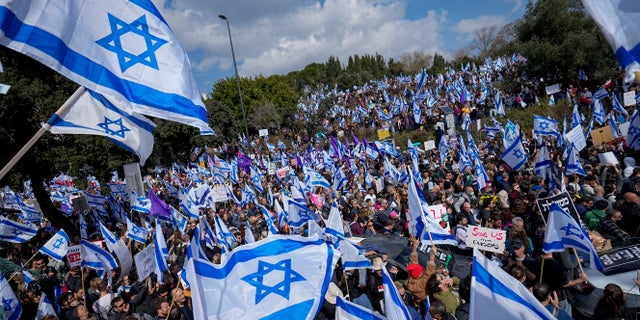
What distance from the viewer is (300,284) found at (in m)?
4.53

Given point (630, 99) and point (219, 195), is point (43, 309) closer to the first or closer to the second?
point (219, 195)

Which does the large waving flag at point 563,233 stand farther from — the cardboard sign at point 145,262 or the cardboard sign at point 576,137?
Result: the cardboard sign at point 576,137

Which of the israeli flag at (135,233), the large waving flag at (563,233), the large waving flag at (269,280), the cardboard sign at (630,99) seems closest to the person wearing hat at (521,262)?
the large waving flag at (563,233)

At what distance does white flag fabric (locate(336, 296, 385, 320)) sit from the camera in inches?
167

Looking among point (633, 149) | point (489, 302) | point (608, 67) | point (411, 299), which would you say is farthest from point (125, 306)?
point (608, 67)

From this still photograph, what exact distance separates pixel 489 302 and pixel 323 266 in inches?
73.4

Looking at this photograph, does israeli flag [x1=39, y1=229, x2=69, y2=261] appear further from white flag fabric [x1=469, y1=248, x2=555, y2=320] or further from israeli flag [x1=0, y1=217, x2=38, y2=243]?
white flag fabric [x1=469, y1=248, x2=555, y2=320]

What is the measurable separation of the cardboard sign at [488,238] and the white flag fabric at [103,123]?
17.7ft

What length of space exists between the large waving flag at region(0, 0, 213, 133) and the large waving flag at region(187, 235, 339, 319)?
161cm

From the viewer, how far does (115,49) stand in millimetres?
3492

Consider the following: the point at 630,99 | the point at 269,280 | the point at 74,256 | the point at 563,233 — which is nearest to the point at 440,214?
the point at 563,233

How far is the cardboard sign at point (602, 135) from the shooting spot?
46.7ft

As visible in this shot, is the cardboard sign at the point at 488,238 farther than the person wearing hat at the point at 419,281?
Yes

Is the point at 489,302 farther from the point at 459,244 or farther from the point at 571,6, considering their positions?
the point at 571,6
